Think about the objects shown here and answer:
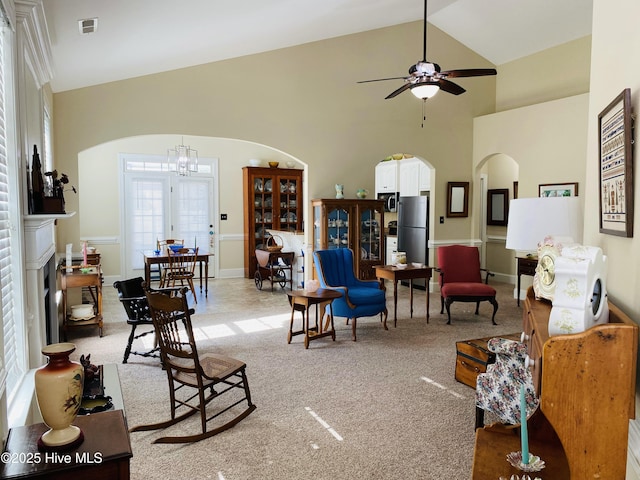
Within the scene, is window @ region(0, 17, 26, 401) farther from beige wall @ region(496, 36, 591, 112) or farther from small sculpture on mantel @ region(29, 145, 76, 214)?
beige wall @ region(496, 36, 591, 112)

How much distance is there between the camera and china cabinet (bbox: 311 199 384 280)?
6.82 meters

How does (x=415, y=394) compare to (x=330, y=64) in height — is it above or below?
below

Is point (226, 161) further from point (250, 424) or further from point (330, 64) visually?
point (250, 424)

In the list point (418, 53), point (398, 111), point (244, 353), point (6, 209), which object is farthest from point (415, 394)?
point (418, 53)

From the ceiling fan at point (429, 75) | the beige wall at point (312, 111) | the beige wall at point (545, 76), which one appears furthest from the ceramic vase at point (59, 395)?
the beige wall at point (545, 76)

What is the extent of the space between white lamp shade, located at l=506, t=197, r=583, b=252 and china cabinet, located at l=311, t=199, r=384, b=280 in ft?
14.3

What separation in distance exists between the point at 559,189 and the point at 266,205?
5.32 meters

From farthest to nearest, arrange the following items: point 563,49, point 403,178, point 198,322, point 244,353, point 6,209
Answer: point 403,178 → point 563,49 → point 198,322 → point 244,353 → point 6,209

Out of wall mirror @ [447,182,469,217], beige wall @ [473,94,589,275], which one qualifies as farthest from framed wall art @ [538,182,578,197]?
wall mirror @ [447,182,469,217]

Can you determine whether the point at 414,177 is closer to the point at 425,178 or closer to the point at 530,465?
the point at 425,178

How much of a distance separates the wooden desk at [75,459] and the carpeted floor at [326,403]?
3.33 feet

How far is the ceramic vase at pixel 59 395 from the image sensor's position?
149 cm

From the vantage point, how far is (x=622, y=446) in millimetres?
1299

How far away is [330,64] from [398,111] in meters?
1.36
